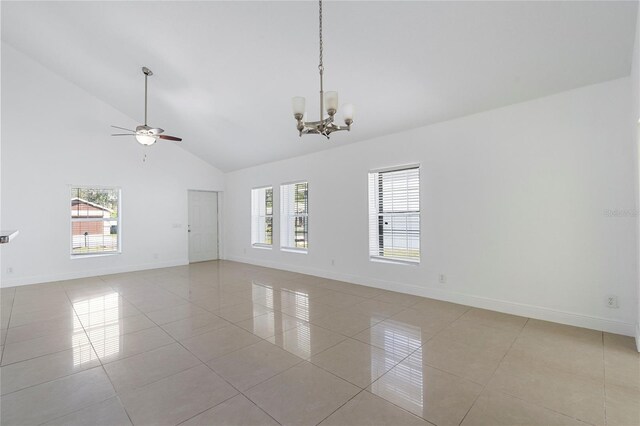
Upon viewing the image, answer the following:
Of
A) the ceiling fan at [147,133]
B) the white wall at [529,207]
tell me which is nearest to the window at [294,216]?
the white wall at [529,207]

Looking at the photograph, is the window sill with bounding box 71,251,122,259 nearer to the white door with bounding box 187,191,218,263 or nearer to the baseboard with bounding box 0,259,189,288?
the baseboard with bounding box 0,259,189,288

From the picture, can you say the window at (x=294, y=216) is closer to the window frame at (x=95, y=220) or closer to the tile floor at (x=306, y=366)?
the tile floor at (x=306, y=366)

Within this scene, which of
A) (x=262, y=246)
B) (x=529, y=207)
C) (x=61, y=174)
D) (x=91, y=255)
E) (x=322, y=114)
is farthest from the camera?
(x=262, y=246)

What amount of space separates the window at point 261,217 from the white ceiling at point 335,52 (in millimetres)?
2306

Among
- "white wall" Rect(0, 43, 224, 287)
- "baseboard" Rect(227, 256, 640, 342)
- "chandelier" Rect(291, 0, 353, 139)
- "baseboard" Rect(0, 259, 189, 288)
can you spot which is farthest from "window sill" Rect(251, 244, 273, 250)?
"chandelier" Rect(291, 0, 353, 139)

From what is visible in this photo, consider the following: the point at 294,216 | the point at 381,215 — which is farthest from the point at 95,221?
the point at 381,215

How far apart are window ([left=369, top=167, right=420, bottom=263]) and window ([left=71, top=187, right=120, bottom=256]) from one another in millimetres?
5738

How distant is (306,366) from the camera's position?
97.9 inches

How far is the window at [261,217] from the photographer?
299 inches

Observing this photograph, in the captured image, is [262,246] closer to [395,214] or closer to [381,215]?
[381,215]

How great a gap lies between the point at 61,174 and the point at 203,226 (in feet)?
10.7

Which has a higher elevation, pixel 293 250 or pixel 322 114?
pixel 322 114

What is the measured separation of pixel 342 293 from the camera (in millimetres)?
4770

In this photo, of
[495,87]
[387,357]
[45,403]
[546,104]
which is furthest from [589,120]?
[45,403]
